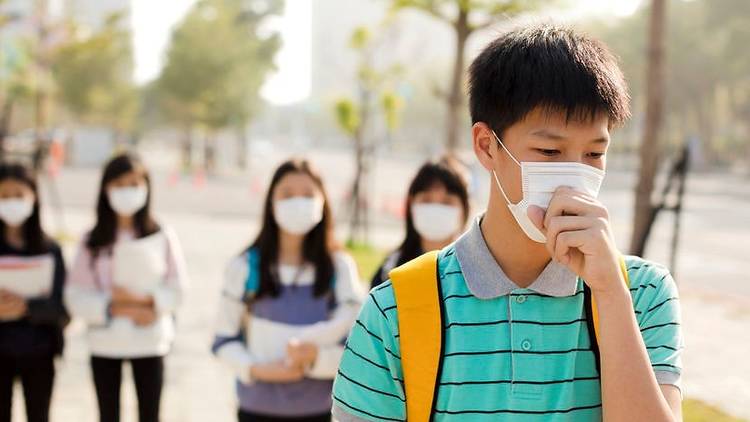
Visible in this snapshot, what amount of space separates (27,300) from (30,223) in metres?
0.38

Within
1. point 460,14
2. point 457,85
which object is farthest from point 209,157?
point 460,14

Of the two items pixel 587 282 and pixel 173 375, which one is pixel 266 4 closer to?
pixel 173 375

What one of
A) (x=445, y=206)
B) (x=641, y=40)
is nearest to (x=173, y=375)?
(x=445, y=206)

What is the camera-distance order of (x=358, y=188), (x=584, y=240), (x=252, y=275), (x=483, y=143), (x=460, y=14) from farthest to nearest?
(x=358, y=188) → (x=460, y=14) → (x=252, y=275) → (x=483, y=143) → (x=584, y=240)

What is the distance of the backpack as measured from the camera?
1.43 metres

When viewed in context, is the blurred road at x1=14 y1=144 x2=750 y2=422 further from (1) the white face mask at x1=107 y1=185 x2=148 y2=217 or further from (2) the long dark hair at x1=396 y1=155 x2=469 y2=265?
(2) the long dark hair at x1=396 y1=155 x2=469 y2=265

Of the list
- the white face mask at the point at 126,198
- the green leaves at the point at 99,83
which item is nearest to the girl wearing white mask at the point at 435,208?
the white face mask at the point at 126,198

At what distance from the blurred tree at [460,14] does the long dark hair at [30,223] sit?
6.58 m

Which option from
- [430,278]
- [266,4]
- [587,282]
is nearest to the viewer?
[587,282]

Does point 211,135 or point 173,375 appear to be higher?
point 211,135

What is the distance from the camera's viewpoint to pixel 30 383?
396 cm

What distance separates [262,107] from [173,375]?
38233 mm

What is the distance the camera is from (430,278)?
1476 mm

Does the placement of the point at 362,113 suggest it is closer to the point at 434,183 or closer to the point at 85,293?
the point at 85,293
